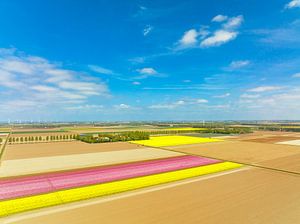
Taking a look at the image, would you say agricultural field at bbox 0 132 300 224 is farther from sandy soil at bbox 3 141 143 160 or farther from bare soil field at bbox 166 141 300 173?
sandy soil at bbox 3 141 143 160

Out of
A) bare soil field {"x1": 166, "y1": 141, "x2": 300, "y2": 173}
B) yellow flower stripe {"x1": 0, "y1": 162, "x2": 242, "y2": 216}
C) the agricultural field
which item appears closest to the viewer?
the agricultural field

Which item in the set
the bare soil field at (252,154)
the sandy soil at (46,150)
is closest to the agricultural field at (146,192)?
the bare soil field at (252,154)

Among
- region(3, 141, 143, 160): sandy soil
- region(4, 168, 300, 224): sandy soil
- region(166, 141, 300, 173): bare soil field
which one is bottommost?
region(4, 168, 300, 224): sandy soil

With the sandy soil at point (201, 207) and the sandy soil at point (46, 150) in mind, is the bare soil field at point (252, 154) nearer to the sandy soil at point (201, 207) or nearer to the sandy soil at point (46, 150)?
the sandy soil at point (201, 207)

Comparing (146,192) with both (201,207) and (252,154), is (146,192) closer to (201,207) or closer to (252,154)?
(201,207)

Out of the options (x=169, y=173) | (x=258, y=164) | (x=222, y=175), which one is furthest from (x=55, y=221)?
(x=258, y=164)

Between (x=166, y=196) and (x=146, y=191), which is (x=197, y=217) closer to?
(x=166, y=196)

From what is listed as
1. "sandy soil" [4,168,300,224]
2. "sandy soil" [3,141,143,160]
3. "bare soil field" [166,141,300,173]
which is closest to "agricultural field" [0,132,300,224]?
"sandy soil" [4,168,300,224]
